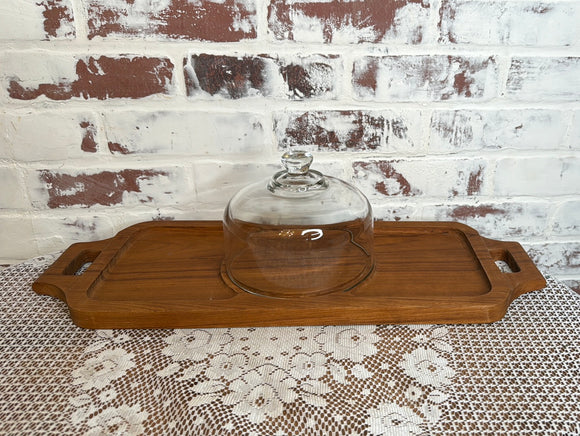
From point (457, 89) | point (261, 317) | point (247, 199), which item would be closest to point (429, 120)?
point (457, 89)

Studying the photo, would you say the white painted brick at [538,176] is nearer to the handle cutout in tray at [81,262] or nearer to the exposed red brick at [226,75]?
the exposed red brick at [226,75]

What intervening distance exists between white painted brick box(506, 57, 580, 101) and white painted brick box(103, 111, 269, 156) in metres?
0.42

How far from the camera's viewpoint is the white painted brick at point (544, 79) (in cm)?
80

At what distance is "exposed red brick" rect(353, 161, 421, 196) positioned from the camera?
87cm

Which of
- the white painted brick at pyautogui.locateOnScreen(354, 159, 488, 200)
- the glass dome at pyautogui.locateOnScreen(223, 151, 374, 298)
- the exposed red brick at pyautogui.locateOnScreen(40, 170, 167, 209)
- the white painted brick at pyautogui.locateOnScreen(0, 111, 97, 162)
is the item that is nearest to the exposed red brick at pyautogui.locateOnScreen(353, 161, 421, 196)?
the white painted brick at pyautogui.locateOnScreen(354, 159, 488, 200)

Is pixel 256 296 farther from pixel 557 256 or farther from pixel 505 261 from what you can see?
pixel 557 256

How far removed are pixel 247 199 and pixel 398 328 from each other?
29cm

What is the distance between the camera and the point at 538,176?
34.7 inches

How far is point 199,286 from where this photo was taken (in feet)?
2.35


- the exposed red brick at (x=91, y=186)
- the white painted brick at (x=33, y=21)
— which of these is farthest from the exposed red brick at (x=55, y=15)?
the exposed red brick at (x=91, y=186)

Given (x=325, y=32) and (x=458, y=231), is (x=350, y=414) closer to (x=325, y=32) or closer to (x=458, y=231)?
(x=458, y=231)

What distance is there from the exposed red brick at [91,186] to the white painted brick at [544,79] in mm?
602

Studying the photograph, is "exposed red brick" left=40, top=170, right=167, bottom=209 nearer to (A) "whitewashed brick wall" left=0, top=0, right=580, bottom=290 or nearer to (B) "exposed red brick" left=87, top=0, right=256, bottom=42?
(A) "whitewashed brick wall" left=0, top=0, right=580, bottom=290

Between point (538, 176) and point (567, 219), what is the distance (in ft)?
0.37
